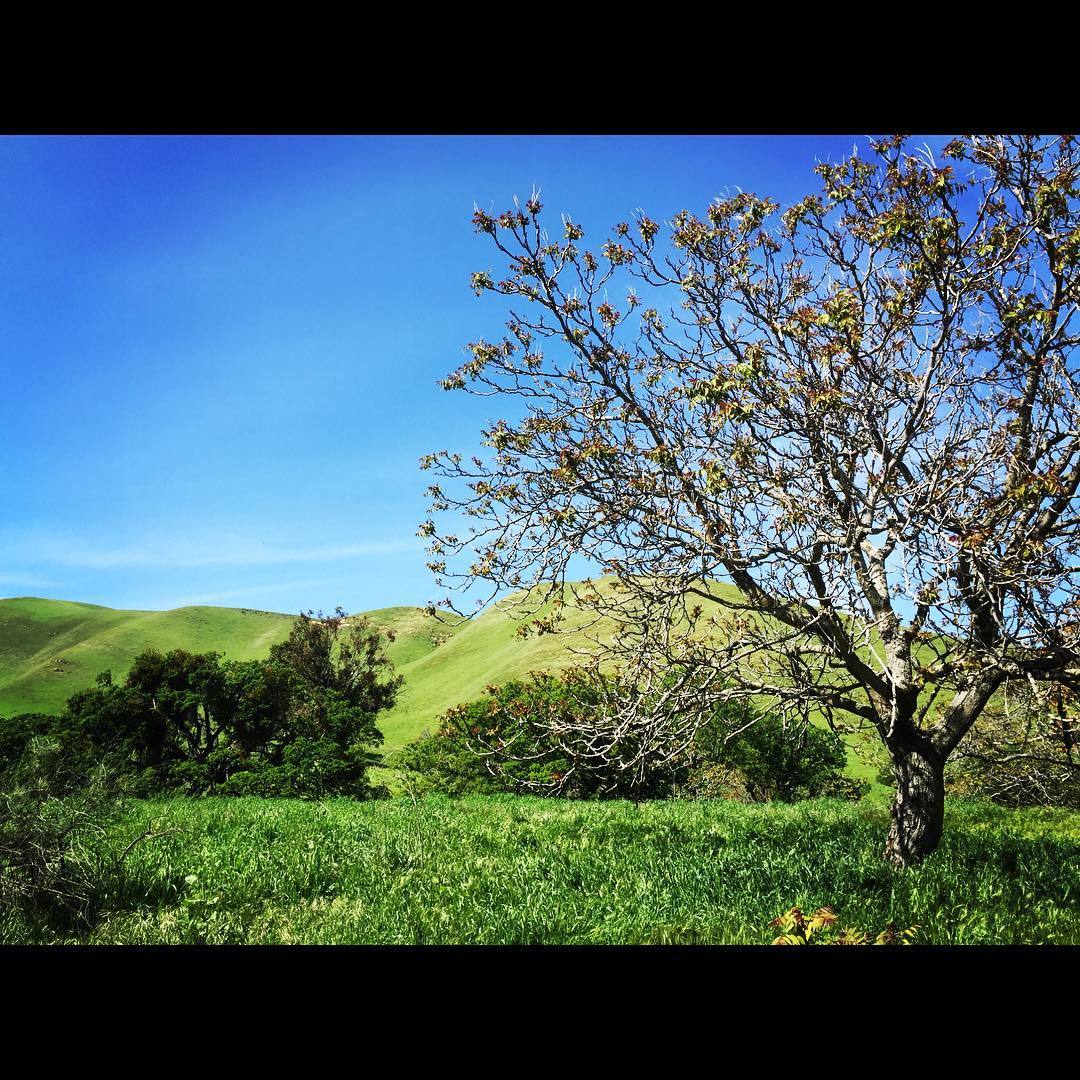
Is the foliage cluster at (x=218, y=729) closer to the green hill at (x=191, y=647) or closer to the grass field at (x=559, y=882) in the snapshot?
the grass field at (x=559, y=882)

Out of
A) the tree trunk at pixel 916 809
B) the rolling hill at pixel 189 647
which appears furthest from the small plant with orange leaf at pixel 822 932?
the rolling hill at pixel 189 647

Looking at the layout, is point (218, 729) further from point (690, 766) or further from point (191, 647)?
point (191, 647)

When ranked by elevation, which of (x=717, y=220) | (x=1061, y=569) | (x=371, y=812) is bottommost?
(x=371, y=812)

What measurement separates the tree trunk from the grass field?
0.21m

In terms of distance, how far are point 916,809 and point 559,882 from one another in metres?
3.62

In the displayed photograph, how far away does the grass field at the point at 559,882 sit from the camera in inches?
202

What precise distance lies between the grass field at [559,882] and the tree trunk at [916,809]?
210 mm

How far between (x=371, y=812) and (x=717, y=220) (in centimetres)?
904

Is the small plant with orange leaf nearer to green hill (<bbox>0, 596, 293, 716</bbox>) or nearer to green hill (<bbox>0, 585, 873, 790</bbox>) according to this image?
green hill (<bbox>0, 585, 873, 790</bbox>)

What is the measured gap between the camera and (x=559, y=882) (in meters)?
6.20
